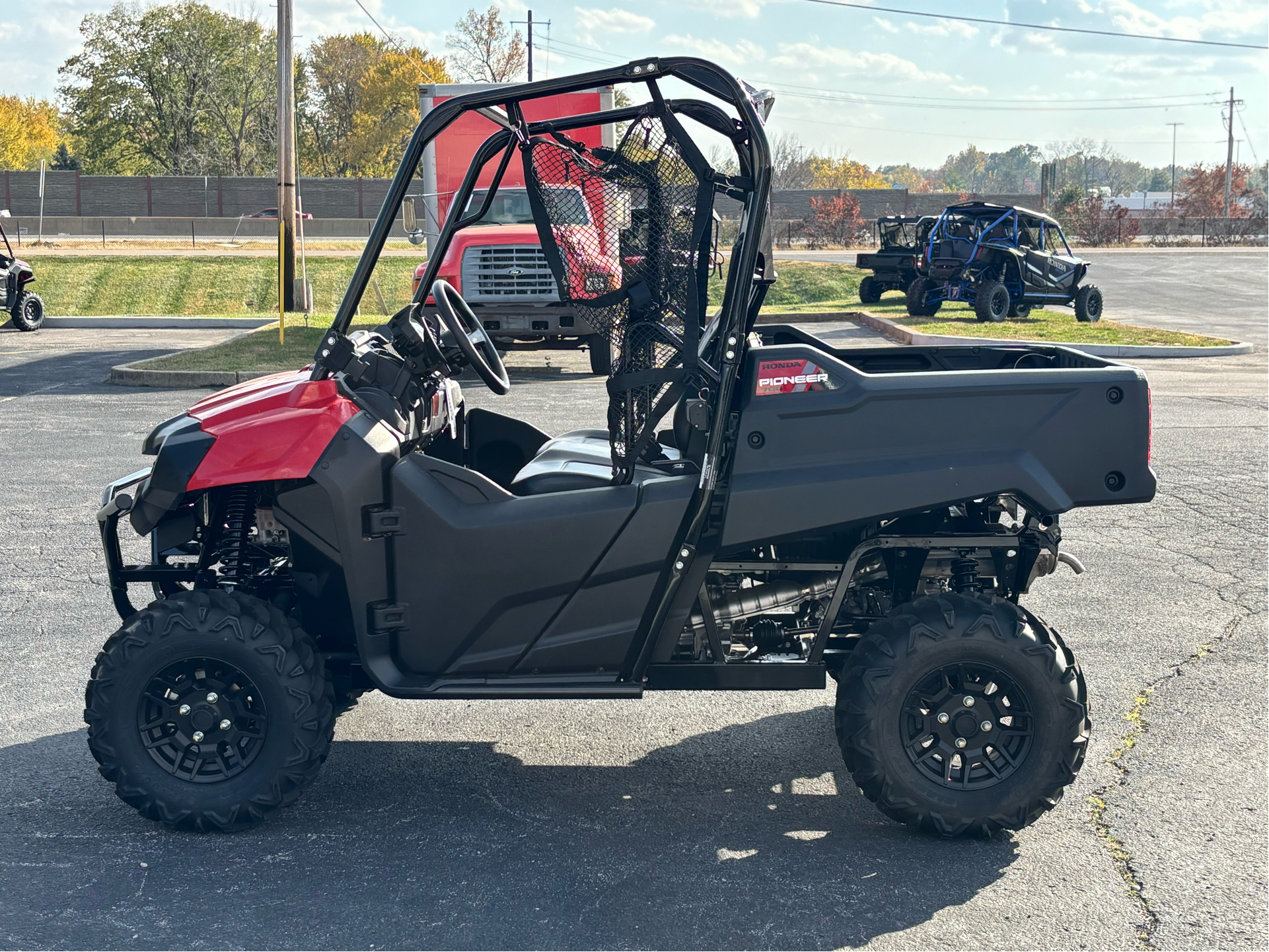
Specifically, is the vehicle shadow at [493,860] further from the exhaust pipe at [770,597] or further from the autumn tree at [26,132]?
the autumn tree at [26,132]

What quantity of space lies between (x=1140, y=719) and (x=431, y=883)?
9.55 feet

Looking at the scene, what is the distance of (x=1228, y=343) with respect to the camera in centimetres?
1822

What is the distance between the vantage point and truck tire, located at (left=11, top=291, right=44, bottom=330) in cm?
2061

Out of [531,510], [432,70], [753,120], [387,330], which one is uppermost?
[432,70]

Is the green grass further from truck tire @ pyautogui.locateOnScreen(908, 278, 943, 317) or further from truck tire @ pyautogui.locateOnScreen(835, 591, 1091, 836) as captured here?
truck tire @ pyautogui.locateOnScreen(835, 591, 1091, 836)

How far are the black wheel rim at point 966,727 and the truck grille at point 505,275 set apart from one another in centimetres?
1134

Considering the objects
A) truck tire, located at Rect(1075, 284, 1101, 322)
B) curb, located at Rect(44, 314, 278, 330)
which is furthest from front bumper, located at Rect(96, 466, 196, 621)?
truck tire, located at Rect(1075, 284, 1101, 322)

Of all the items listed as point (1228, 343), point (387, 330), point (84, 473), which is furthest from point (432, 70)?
point (387, 330)

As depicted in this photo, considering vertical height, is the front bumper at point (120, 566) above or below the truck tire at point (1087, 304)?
below

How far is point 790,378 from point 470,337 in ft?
4.32

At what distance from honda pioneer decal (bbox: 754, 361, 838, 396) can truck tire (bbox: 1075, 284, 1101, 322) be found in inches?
730

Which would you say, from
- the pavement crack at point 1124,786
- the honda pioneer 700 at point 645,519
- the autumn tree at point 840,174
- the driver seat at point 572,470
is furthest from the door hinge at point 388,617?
the autumn tree at point 840,174

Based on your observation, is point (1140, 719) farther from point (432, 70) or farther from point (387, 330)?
point (432, 70)

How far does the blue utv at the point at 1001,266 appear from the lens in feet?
68.2
